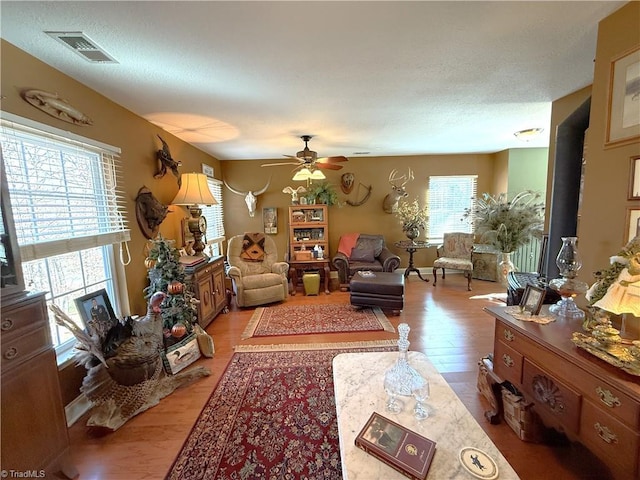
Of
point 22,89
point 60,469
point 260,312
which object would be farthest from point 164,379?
point 22,89

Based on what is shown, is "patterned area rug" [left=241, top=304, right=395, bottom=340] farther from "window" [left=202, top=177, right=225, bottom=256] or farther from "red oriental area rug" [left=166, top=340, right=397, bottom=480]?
"window" [left=202, top=177, right=225, bottom=256]

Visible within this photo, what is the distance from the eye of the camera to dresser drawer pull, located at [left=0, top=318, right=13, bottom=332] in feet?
3.88

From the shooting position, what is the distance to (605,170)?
5.10ft

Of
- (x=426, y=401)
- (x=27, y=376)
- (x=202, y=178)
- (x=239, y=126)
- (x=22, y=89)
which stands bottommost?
(x=426, y=401)

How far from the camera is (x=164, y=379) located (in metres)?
2.16

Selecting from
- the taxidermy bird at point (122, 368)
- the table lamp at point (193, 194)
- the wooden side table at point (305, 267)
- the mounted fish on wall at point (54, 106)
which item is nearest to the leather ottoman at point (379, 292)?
the wooden side table at point (305, 267)

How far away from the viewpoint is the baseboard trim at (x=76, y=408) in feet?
6.03

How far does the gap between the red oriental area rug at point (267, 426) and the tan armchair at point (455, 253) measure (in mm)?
3228

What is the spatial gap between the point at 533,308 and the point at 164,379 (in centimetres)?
279

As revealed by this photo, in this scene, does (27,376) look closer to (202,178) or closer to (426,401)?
(426,401)

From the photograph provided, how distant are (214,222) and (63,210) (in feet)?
9.80

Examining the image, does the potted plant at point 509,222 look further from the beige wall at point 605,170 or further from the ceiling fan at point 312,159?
the beige wall at point 605,170

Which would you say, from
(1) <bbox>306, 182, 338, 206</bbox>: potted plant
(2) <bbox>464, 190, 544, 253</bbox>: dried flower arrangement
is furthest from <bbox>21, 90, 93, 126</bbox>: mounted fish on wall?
(2) <bbox>464, 190, 544, 253</bbox>: dried flower arrangement

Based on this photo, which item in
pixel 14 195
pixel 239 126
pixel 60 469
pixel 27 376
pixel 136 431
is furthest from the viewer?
pixel 239 126
